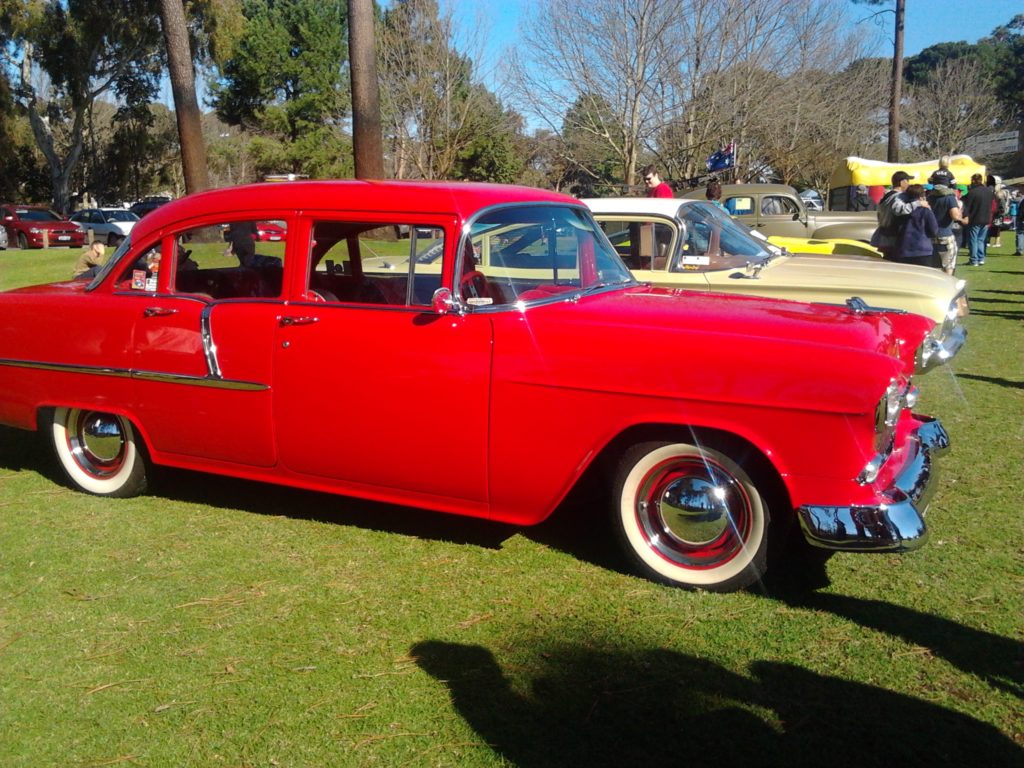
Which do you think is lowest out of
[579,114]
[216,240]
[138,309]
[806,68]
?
[138,309]

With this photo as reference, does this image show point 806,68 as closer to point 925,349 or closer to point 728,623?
point 925,349

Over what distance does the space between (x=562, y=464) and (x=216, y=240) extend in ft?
7.10

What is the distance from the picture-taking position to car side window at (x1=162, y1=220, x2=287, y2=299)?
4645 mm

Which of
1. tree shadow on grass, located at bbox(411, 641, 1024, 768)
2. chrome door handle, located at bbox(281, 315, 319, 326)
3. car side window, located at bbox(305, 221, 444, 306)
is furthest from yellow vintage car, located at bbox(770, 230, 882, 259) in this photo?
tree shadow on grass, located at bbox(411, 641, 1024, 768)

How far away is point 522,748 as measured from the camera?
282 centimetres

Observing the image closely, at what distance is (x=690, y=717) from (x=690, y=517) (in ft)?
3.41

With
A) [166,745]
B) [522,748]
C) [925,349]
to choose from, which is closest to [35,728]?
[166,745]

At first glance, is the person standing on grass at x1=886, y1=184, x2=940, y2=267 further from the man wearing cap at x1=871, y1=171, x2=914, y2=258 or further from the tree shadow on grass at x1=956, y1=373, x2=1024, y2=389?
the tree shadow on grass at x1=956, y1=373, x2=1024, y2=389

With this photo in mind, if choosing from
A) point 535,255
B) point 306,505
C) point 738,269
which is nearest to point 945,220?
point 738,269

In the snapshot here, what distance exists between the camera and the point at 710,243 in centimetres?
754

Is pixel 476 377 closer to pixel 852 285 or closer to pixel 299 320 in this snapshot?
pixel 299 320

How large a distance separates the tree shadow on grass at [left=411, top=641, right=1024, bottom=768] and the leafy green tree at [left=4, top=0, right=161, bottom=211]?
38.3 metres

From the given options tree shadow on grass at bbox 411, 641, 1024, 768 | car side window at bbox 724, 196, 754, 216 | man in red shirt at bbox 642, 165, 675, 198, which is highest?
car side window at bbox 724, 196, 754, 216

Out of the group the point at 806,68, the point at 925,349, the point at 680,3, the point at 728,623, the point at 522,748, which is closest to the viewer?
the point at 522,748
